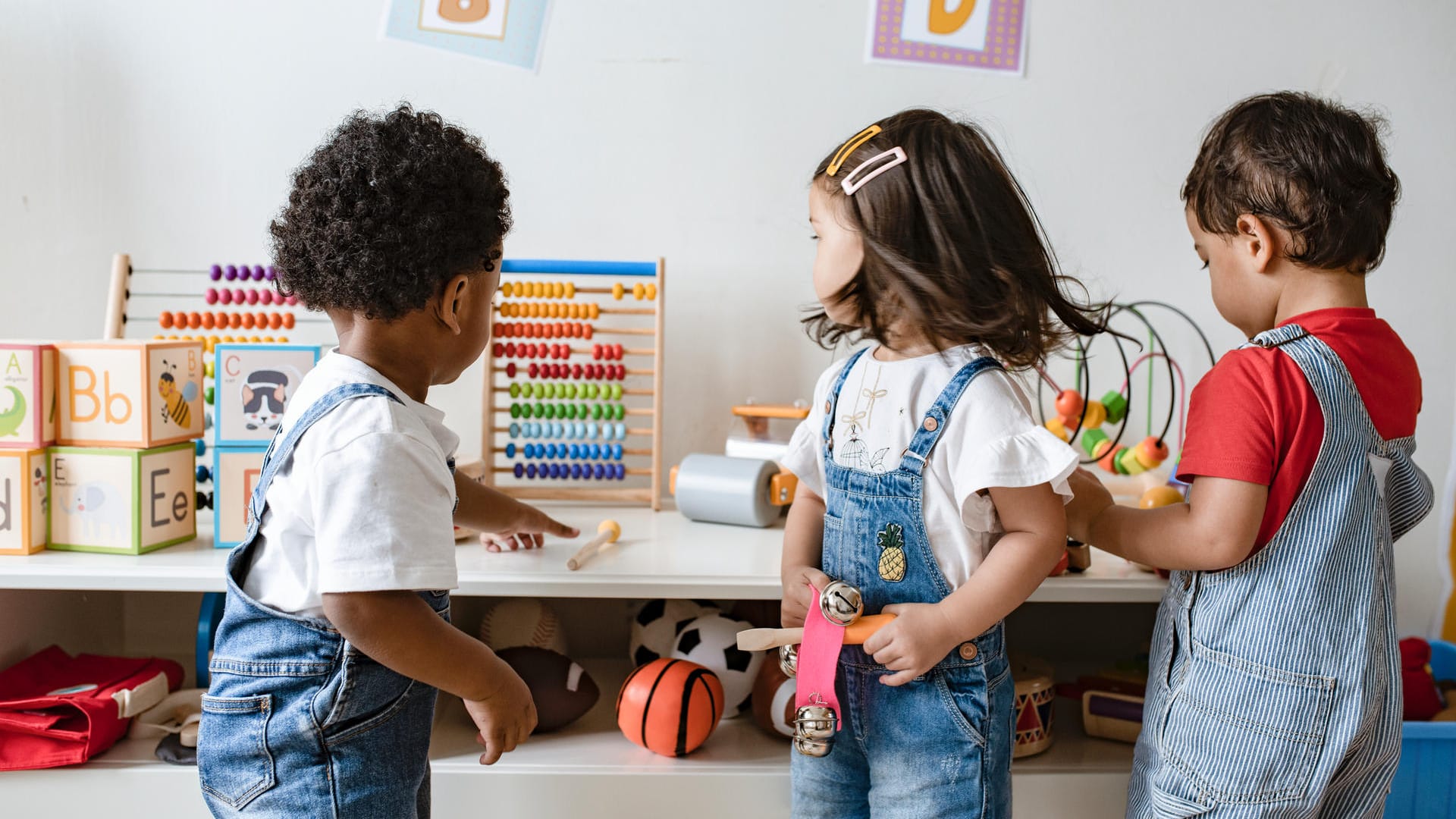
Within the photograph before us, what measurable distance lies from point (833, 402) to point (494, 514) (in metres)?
0.42

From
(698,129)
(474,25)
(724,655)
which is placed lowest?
(724,655)

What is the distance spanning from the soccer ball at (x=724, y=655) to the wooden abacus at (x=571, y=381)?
264 millimetres

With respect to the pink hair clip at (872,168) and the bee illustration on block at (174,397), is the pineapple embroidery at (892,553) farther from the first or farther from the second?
the bee illustration on block at (174,397)

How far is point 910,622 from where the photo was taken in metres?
0.91

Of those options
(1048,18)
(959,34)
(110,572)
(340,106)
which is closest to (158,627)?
(110,572)

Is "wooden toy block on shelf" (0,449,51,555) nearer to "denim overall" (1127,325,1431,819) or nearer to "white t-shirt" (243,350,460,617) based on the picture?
"white t-shirt" (243,350,460,617)

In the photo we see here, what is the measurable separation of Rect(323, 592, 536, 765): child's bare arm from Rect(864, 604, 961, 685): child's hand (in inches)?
12.8

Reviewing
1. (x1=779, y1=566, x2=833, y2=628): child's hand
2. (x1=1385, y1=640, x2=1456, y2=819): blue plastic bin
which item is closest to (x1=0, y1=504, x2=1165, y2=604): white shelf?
(x1=779, y1=566, x2=833, y2=628): child's hand

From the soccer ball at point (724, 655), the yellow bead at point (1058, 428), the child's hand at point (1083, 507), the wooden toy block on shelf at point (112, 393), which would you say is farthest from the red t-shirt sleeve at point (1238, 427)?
the wooden toy block on shelf at point (112, 393)

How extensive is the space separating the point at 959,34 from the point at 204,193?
A: 1.28 meters

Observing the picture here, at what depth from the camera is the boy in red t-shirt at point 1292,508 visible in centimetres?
92

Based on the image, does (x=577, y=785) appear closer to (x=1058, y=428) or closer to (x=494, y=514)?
(x=494, y=514)

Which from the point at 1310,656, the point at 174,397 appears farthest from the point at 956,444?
the point at 174,397

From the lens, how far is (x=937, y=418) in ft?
3.02
